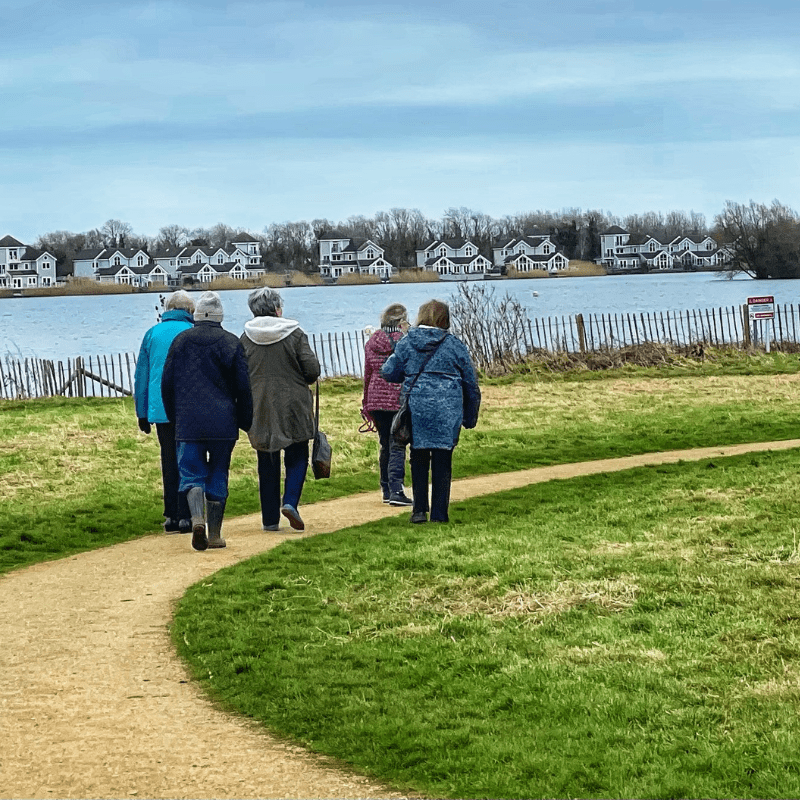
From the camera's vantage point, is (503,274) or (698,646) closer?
(698,646)

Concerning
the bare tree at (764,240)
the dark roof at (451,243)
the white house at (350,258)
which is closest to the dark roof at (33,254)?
the white house at (350,258)

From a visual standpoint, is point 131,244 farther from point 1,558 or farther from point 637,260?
point 1,558

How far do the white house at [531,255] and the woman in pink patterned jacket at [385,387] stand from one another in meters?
151

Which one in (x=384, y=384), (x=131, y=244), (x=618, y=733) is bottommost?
(x=618, y=733)

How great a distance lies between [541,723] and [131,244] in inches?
6518

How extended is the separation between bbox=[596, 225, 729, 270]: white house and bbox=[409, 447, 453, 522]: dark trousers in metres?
164

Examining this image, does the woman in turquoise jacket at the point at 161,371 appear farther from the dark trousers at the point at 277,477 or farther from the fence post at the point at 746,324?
the fence post at the point at 746,324

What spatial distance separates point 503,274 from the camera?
165m

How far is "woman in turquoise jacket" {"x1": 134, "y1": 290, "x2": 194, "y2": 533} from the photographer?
1038 cm

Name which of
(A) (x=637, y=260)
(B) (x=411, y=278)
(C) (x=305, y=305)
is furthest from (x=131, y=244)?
(C) (x=305, y=305)

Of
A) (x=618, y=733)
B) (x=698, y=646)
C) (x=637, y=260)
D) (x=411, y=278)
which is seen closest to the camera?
(x=618, y=733)

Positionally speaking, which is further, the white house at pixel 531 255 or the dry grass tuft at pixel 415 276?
the white house at pixel 531 255

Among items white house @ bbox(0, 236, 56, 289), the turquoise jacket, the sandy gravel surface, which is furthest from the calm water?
white house @ bbox(0, 236, 56, 289)

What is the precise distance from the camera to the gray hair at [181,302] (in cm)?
1038
